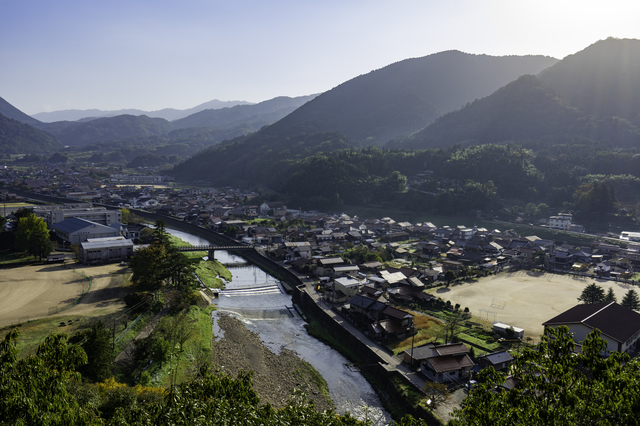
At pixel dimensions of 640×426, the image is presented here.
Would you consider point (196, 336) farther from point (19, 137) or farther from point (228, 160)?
point (19, 137)

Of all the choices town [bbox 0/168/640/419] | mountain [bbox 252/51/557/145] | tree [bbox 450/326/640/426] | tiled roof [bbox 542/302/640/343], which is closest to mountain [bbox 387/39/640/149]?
mountain [bbox 252/51/557/145]

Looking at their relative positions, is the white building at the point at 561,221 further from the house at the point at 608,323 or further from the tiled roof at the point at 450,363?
the tiled roof at the point at 450,363

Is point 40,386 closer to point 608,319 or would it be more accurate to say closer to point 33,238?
point 608,319

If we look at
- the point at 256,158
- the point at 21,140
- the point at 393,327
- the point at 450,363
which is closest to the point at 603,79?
the point at 256,158

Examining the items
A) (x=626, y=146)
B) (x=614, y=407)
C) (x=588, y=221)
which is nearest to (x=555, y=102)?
(x=626, y=146)

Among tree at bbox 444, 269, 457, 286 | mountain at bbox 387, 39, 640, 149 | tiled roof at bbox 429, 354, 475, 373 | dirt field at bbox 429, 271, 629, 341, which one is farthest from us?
mountain at bbox 387, 39, 640, 149

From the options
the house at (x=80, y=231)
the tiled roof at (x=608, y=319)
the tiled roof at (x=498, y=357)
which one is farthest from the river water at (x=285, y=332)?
the house at (x=80, y=231)

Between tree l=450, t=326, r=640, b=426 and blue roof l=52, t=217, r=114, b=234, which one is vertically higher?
tree l=450, t=326, r=640, b=426

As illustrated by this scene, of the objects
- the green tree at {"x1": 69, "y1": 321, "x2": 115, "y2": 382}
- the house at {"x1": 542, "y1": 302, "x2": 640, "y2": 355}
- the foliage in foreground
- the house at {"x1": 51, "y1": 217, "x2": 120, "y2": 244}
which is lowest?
the house at {"x1": 542, "y1": 302, "x2": 640, "y2": 355}

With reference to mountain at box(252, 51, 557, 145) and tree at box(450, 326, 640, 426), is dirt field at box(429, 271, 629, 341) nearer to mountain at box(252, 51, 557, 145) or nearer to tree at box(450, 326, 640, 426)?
tree at box(450, 326, 640, 426)
